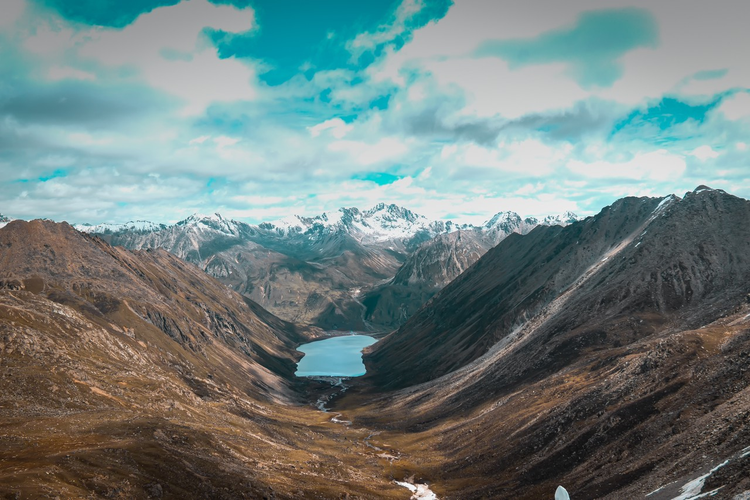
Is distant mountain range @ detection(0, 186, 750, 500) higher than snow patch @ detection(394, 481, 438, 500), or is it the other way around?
distant mountain range @ detection(0, 186, 750, 500)

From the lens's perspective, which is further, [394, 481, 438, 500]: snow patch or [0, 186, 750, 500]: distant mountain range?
[394, 481, 438, 500]: snow patch

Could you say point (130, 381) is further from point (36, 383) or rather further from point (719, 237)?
point (719, 237)

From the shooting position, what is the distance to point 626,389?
9162 centimetres

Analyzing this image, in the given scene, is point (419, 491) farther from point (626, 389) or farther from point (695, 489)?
point (695, 489)

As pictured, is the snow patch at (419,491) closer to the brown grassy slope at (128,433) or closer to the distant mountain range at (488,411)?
the distant mountain range at (488,411)

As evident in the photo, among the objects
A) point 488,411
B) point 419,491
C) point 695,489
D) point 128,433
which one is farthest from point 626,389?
point 128,433

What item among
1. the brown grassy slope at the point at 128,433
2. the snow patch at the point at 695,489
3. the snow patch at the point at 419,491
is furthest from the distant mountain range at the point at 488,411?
the snow patch at the point at 419,491

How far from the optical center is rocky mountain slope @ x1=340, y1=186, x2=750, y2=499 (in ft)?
207

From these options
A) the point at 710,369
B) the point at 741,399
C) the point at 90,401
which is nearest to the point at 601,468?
the point at 741,399

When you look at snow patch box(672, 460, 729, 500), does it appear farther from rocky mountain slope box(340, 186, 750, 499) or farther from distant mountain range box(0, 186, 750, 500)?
distant mountain range box(0, 186, 750, 500)

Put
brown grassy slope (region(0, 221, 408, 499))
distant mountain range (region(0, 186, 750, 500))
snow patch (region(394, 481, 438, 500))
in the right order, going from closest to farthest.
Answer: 1. brown grassy slope (region(0, 221, 408, 499))
2. distant mountain range (region(0, 186, 750, 500))
3. snow patch (region(394, 481, 438, 500))

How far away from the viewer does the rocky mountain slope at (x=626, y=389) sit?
6302 centimetres

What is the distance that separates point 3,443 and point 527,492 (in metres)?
82.1

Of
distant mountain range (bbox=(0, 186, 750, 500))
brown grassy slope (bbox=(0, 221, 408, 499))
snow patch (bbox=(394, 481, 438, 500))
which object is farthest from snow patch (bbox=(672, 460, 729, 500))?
snow patch (bbox=(394, 481, 438, 500))
